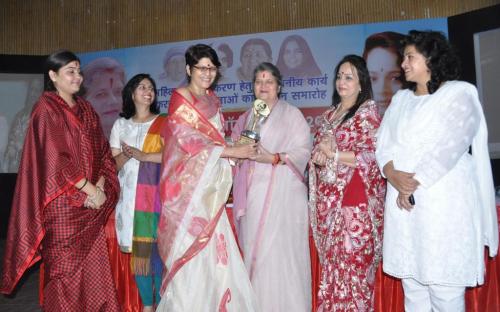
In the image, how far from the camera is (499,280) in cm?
243

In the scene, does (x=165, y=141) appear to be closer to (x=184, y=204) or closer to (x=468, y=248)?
(x=184, y=204)

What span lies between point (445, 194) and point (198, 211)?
121cm

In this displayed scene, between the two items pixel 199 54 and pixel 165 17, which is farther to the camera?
pixel 165 17

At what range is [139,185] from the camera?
284 cm

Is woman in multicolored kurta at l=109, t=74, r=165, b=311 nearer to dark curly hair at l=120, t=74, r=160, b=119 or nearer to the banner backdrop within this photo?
dark curly hair at l=120, t=74, r=160, b=119

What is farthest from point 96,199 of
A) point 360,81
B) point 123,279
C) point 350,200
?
point 360,81

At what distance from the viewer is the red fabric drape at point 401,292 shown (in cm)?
244

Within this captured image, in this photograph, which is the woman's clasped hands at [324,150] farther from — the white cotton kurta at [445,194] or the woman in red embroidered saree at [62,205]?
the woman in red embroidered saree at [62,205]

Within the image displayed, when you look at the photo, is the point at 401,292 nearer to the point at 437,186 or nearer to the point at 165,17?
the point at 437,186

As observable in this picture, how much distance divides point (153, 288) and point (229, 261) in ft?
2.27

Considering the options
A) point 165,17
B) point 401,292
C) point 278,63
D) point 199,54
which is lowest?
point 401,292

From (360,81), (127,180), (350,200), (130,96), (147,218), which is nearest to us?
(350,200)

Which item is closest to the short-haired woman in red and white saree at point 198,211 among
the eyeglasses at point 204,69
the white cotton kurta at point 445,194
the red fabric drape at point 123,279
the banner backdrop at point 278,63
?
the eyeglasses at point 204,69

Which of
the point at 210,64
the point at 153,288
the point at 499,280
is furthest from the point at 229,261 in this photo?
the point at 499,280
